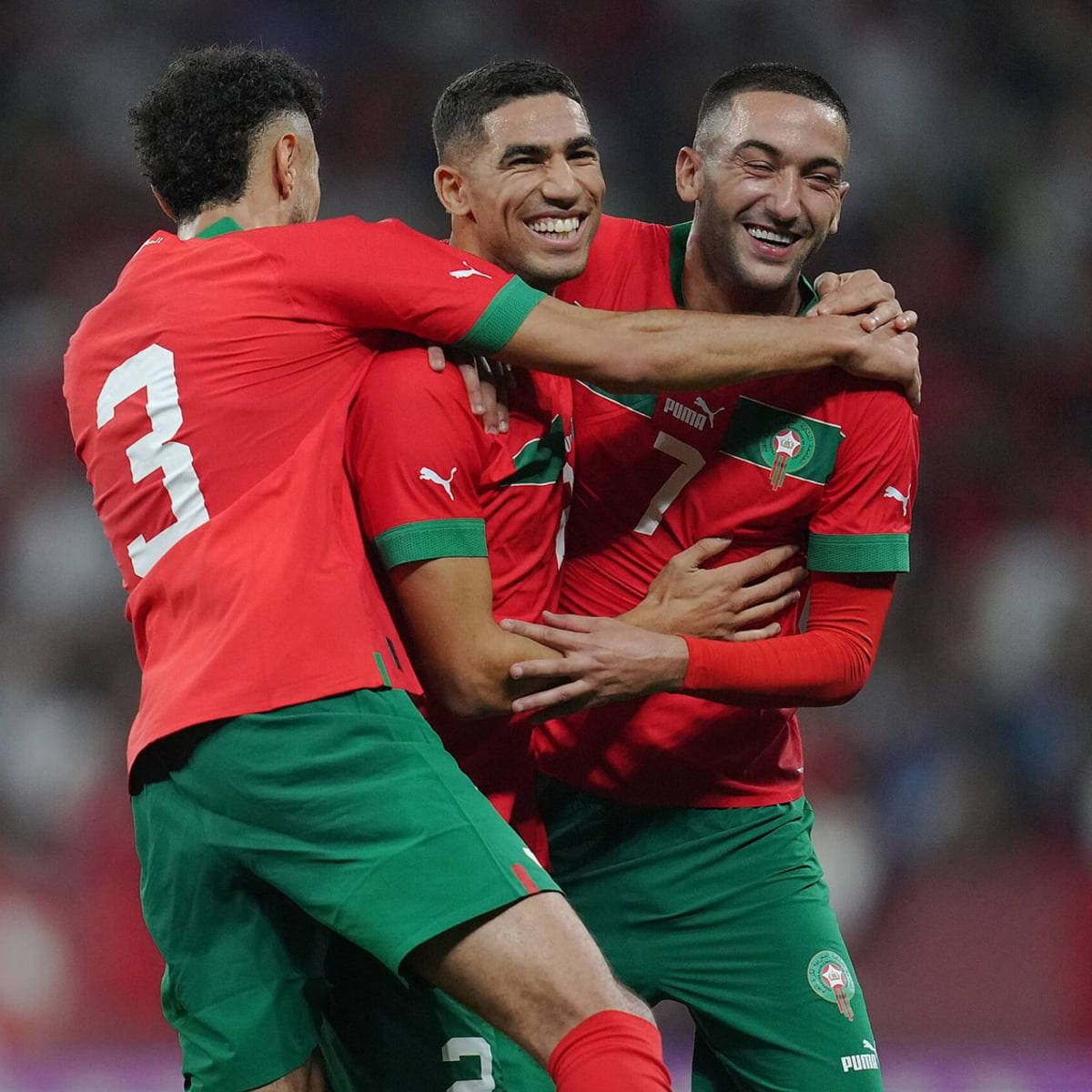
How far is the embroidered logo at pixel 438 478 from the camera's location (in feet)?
7.36

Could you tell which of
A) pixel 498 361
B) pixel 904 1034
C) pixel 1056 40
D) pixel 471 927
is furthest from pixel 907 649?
pixel 471 927

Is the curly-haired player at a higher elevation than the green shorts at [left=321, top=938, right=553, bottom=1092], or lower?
higher

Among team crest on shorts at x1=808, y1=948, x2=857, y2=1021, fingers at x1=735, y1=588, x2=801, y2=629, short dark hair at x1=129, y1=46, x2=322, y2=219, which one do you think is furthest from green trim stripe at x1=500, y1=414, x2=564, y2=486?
team crest on shorts at x1=808, y1=948, x2=857, y2=1021

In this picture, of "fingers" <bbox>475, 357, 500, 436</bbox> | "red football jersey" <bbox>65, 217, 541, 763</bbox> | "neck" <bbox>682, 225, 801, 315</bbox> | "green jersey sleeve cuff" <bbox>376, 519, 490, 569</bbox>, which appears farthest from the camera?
"neck" <bbox>682, 225, 801, 315</bbox>

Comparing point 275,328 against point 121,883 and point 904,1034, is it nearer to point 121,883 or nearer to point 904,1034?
point 121,883

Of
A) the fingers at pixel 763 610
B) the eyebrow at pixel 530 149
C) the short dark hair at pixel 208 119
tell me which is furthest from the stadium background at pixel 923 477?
the eyebrow at pixel 530 149

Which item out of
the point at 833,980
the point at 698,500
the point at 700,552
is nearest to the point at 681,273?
the point at 698,500

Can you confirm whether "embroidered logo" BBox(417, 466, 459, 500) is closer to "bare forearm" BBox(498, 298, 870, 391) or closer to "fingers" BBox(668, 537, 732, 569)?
"bare forearm" BBox(498, 298, 870, 391)

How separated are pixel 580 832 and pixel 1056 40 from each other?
5.03 metres

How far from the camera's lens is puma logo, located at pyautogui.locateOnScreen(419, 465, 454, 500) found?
2.24 m

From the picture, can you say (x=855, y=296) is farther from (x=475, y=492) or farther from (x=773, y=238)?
(x=475, y=492)

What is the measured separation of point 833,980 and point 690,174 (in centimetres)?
159

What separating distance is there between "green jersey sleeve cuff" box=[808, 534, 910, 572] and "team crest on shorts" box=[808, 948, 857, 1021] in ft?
2.37

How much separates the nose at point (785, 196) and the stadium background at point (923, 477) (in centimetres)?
313
